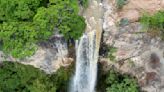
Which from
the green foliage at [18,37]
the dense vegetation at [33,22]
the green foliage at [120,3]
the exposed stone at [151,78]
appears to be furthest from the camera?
the exposed stone at [151,78]

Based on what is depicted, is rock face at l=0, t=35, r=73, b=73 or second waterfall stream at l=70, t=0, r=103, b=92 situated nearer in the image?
rock face at l=0, t=35, r=73, b=73

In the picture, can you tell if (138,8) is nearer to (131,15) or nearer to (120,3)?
(131,15)

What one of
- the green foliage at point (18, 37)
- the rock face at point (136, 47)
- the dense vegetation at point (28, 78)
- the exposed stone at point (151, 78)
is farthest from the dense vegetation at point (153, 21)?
the green foliage at point (18, 37)

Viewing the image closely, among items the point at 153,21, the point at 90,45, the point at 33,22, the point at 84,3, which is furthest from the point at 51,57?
the point at 153,21

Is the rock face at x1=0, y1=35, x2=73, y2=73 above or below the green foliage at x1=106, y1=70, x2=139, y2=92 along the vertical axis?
above

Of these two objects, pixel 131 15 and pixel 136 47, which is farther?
pixel 136 47

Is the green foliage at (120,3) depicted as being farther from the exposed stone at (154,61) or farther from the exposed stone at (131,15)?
the exposed stone at (154,61)

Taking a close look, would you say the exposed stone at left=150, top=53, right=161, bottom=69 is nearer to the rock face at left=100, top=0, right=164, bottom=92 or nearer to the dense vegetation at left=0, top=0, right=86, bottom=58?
the rock face at left=100, top=0, right=164, bottom=92

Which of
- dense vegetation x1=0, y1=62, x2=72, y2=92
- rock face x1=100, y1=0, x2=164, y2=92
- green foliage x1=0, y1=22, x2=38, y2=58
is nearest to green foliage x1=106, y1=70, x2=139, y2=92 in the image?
rock face x1=100, y1=0, x2=164, y2=92
